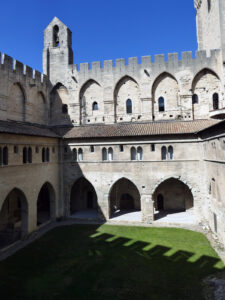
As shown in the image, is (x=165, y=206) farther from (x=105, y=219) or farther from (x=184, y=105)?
(x=184, y=105)

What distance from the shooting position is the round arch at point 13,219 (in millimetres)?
18250

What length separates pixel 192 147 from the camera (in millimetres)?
20938

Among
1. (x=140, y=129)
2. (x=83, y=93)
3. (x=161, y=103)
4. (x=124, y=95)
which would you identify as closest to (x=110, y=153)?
(x=140, y=129)

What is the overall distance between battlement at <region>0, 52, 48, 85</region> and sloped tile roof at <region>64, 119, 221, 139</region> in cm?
703

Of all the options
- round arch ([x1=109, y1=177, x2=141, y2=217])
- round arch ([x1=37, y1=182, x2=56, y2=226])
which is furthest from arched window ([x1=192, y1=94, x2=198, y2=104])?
round arch ([x1=37, y1=182, x2=56, y2=226])

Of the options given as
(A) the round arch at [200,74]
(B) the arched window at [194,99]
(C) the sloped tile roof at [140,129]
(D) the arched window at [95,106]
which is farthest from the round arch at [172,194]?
(D) the arched window at [95,106]

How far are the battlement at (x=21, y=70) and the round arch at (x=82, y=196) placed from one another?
12.5 metres

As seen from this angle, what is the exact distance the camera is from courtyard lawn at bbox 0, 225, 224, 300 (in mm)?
11086

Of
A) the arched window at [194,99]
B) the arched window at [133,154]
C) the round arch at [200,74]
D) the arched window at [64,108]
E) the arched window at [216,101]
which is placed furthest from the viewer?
the arched window at [64,108]

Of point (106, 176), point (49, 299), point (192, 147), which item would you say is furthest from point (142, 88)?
point (49, 299)

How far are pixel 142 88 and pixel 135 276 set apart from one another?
18822mm

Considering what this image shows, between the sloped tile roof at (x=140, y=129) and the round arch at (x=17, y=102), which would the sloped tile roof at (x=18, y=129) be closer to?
the round arch at (x=17, y=102)

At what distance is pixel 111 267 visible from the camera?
1338 cm

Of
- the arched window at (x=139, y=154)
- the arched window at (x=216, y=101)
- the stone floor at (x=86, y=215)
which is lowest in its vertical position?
the stone floor at (x=86, y=215)
